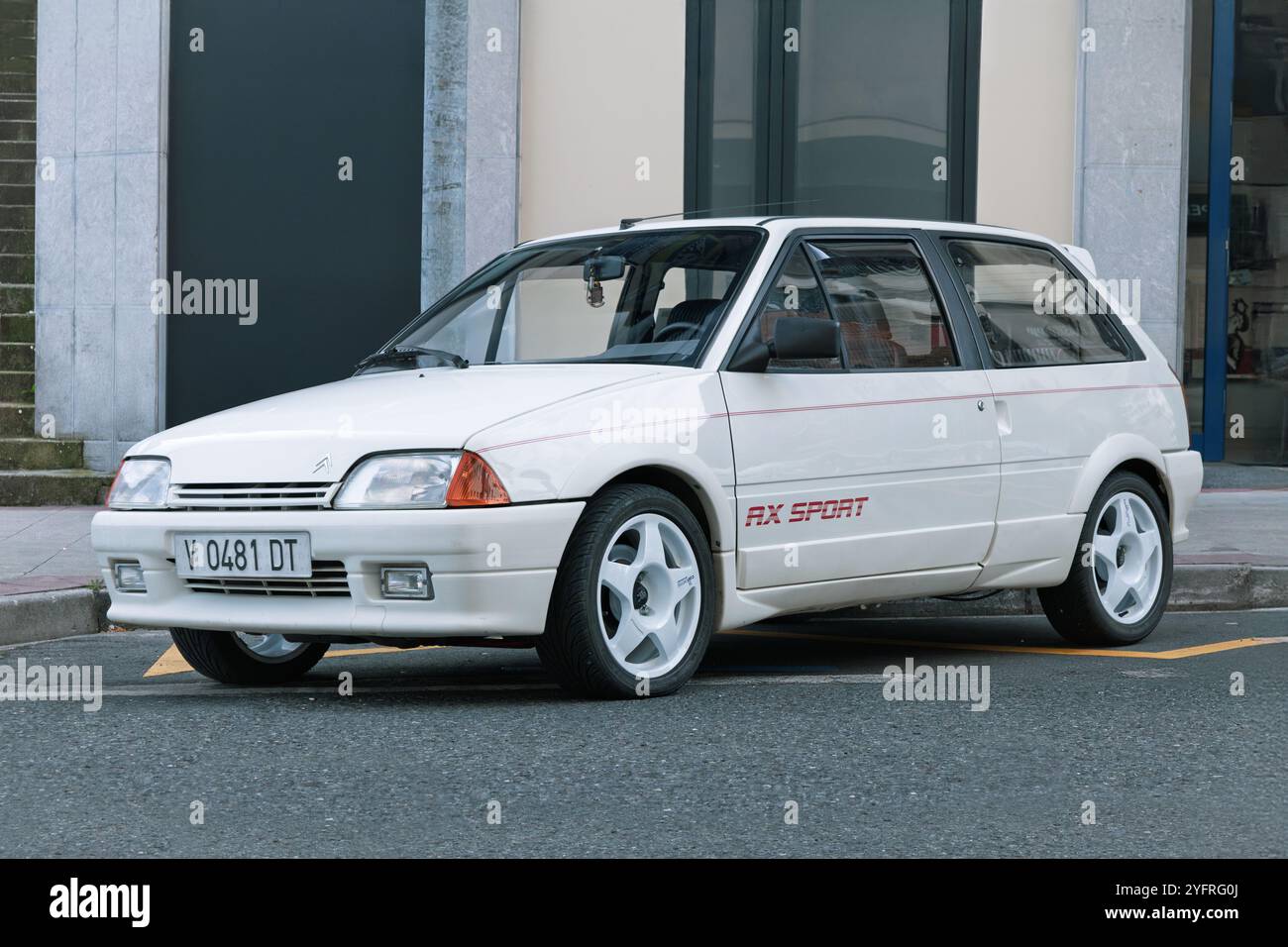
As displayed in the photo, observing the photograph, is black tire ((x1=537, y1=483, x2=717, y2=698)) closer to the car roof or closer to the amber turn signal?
the amber turn signal

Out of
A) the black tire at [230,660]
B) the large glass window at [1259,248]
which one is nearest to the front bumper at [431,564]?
the black tire at [230,660]

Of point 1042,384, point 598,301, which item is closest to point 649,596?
point 598,301

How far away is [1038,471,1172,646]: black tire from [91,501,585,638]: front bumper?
256cm

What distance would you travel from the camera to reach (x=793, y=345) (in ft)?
19.9

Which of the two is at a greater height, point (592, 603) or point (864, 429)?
point (864, 429)

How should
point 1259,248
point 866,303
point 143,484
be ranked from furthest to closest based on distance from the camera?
point 1259,248 → point 866,303 → point 143,484

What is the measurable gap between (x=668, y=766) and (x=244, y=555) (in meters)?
1.53

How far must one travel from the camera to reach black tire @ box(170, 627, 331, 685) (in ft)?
21.0

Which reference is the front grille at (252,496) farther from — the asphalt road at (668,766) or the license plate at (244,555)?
the asphalt road at (668,766)

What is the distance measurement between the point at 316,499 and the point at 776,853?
208cm

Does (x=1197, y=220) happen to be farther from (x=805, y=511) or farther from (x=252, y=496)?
(x=252, y=496)

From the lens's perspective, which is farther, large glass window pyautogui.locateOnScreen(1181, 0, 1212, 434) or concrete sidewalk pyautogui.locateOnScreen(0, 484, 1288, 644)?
large glass window pyautogui.locateOnScreen(1181, 0, 1212, 434)

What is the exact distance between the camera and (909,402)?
6656mm

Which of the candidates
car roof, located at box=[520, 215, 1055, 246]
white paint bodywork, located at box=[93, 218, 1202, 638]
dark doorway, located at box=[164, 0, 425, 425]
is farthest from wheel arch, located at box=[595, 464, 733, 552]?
dark doorway, located at box=[164, 0, 425, 425]
